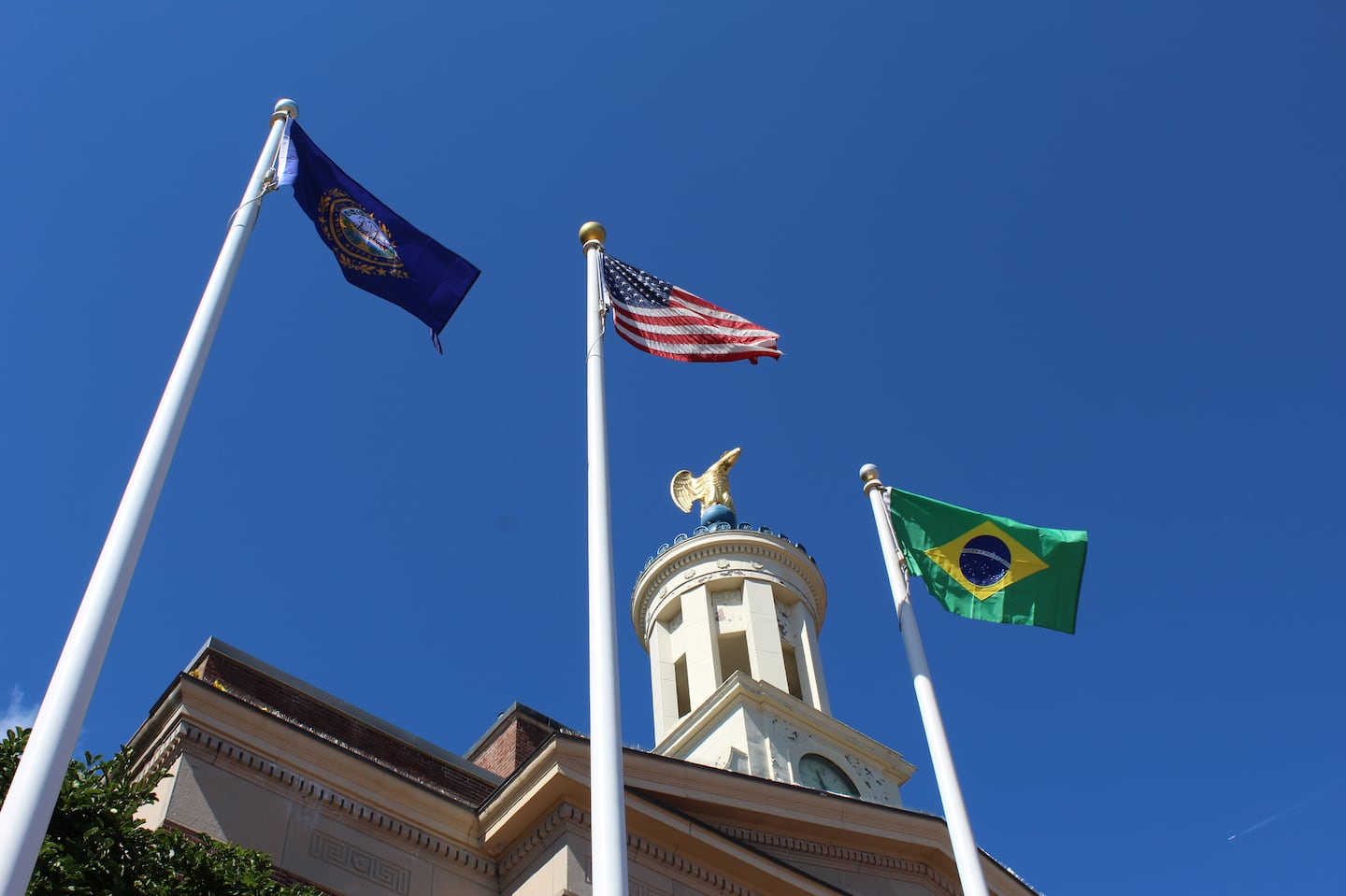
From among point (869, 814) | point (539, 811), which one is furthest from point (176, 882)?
point (869, 814)

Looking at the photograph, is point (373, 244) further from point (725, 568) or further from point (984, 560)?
point (725, 568)

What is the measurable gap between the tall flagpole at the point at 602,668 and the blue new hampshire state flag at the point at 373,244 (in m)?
1.61

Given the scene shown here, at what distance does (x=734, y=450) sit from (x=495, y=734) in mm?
20433

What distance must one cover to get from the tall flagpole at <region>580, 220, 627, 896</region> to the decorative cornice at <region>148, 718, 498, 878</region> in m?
5.62

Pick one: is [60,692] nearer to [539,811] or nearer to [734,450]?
[539,811]

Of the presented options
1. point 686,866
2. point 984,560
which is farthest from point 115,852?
point 984,560

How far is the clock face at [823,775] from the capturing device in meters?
26.8

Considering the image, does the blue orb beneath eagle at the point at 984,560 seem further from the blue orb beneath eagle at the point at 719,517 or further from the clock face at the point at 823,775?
the blue orb beneath eagle at the point at 719,517

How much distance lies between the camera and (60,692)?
306 inches

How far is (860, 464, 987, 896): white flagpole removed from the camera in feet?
40.7

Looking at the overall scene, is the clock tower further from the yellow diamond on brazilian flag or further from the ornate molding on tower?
the yellow diamond on brazilian flag

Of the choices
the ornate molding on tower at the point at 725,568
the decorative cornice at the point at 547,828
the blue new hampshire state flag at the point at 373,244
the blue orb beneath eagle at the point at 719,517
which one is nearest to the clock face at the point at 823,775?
the ornate molding on tower at the point at 725,568

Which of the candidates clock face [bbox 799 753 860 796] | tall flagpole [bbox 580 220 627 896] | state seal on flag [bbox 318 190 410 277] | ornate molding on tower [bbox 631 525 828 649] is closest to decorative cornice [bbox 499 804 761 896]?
tall flagpole [bbox 580 220 627 896]

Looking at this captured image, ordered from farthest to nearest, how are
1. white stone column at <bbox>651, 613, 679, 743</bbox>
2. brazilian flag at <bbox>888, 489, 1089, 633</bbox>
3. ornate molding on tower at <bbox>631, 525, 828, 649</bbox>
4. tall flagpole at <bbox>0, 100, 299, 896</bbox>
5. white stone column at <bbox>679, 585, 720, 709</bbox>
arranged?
ornate molding on tower at <bbox>631, 525, 828, 649</bbox>
white stone column at <bbox>651, 613, 679, 743</bbox>
white stone column at <bbox>679, 585, 720, 709</bbox>
brazilian flag at <bbox>888, 489, 1089, 633</bbox>
tall flagpole at <bbox>0, 100, 299, 896</bbox>
